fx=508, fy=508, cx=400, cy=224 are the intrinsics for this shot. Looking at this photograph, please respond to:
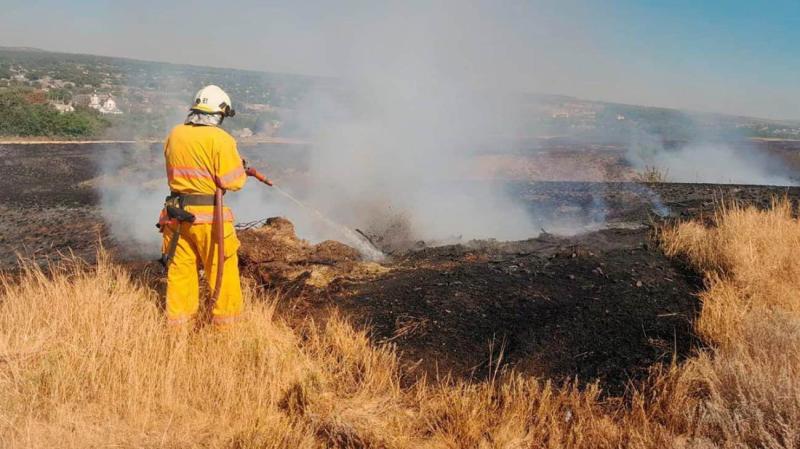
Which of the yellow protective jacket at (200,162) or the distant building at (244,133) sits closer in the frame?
the yellow protective jacket at (200,162)

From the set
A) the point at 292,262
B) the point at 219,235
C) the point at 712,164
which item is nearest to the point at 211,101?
the point at 219,235

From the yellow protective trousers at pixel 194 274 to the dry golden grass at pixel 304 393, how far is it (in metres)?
0.18

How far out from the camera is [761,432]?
2541 millimetres

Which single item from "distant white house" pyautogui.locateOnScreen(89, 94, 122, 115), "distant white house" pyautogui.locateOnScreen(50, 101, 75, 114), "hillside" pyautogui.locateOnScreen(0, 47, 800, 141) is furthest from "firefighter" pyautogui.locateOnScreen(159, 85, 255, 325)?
"distant white house" pyautogui.locateOnScreen(89, 94, 122, 115)

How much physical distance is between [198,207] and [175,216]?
17 cm

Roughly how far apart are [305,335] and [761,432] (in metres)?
3.05

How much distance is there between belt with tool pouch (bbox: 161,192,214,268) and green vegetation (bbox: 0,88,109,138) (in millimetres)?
20854

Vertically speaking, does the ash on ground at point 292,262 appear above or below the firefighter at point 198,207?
below

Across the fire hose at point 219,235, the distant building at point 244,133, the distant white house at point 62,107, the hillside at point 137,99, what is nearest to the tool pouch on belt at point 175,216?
the fire hose at point 219,235

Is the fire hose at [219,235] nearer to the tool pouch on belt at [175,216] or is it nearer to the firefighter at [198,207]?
the firefighter at [198,207]

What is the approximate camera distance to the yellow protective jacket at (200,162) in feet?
12.2

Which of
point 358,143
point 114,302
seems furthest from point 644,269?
point 358,143

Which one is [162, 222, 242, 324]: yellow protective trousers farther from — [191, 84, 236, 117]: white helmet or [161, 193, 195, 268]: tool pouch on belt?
[191, 84, 236, 117]: white helmet

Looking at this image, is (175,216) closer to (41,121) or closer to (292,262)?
(292,262)
